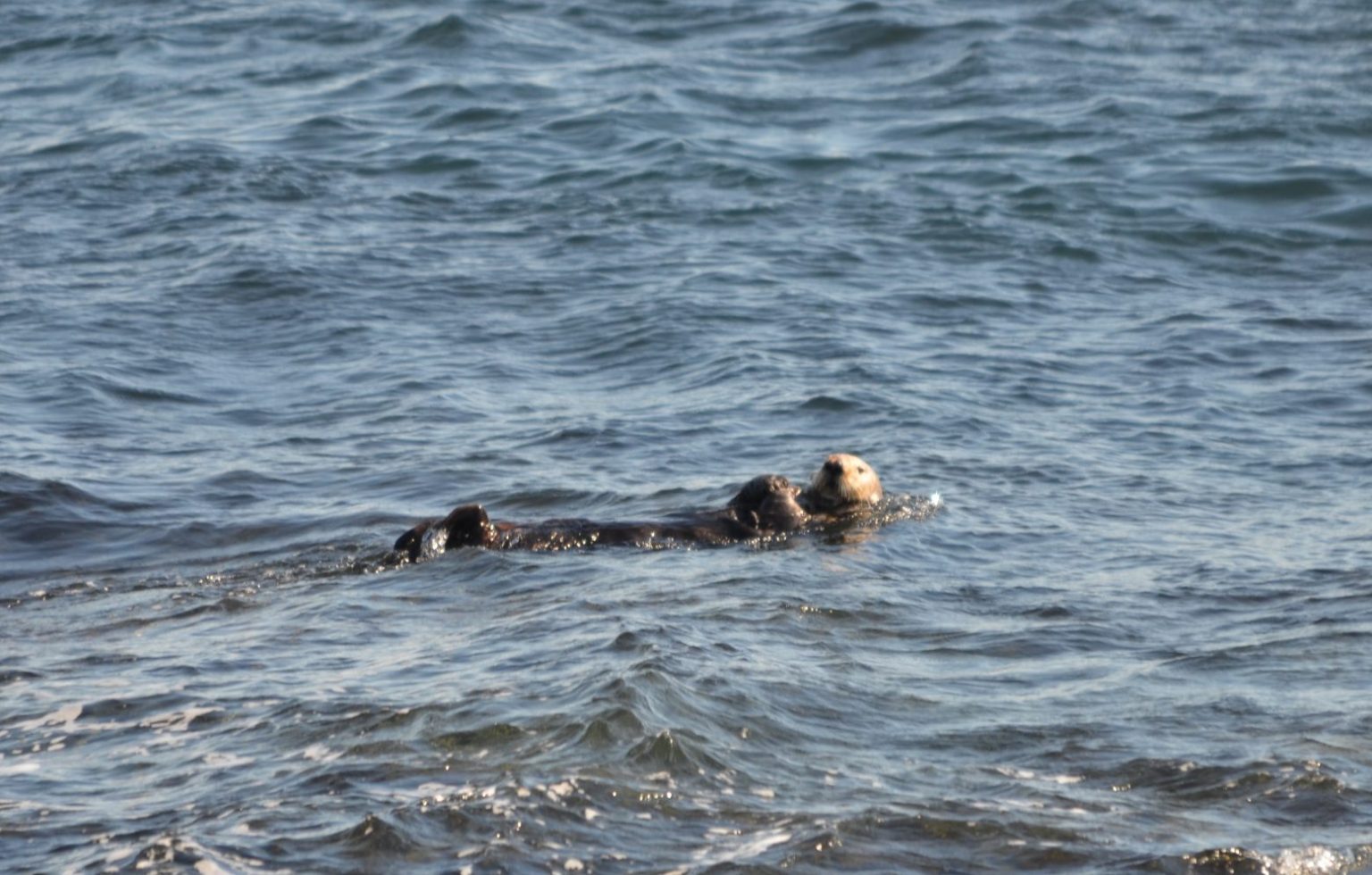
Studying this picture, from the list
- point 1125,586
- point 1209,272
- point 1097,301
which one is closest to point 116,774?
point 1125,586

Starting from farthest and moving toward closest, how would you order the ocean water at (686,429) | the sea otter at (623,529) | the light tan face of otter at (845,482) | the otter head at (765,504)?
1. the light tan face of otter at (845,482)
2. the otter head at (765,504)
3. the sea otter at (623,529)
4. the ocean water at (686,429)

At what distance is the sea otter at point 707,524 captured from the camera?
7.47 m

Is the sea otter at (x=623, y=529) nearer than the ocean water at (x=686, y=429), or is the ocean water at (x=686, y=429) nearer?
the ocean water at (x=686, y=429)

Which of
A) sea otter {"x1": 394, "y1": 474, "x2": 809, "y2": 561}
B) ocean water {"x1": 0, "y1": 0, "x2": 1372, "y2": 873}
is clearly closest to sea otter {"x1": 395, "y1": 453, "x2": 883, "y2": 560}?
sea otter {"x1": 394, "y1": 474, "x2": 809, "y2": 561}

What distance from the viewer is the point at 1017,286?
39.7 feet

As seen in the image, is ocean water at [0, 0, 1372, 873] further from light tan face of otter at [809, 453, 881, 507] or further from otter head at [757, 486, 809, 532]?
light tan face of otter at [809, 453, 881, 507]

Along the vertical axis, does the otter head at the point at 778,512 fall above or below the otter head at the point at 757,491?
below

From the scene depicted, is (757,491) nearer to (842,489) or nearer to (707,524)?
(707,524)

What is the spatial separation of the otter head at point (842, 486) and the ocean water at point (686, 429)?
22 cm

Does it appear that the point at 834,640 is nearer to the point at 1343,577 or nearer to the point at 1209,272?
the point at 1343,577

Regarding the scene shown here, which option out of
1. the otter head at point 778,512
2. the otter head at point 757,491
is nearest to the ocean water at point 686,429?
the otter head at point 778,512

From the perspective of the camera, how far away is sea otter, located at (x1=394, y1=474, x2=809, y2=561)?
24.5 ft

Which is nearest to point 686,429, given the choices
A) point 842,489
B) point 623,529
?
point 842,489

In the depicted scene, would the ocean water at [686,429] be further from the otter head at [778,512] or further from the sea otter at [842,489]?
the sea otter at [842,489]
